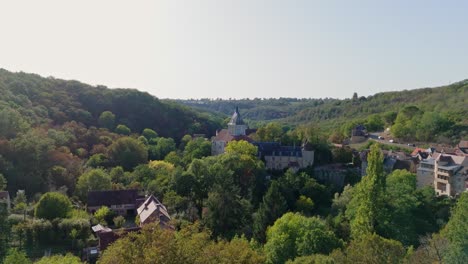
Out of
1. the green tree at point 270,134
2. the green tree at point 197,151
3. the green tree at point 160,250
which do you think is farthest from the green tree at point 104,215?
the green tree at point 270,134

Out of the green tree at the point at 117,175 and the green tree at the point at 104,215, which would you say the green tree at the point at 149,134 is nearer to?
the green tree at the point at 117,175

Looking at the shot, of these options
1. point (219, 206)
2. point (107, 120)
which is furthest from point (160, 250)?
point (107, 120)

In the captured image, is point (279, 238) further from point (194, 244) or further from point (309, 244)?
point (194, 244)

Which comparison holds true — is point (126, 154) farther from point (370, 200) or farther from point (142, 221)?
point (370, 200)

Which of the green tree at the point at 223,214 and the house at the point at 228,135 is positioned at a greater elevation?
the house at the point at 228,135

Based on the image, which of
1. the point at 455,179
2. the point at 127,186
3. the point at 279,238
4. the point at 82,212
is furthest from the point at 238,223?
the point at 455,179

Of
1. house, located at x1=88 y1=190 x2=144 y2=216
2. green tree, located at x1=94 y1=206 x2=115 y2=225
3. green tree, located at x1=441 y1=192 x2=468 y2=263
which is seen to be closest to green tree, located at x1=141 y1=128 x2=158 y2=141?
house, located at x1=88 y1=190 x2=144 y2=216
